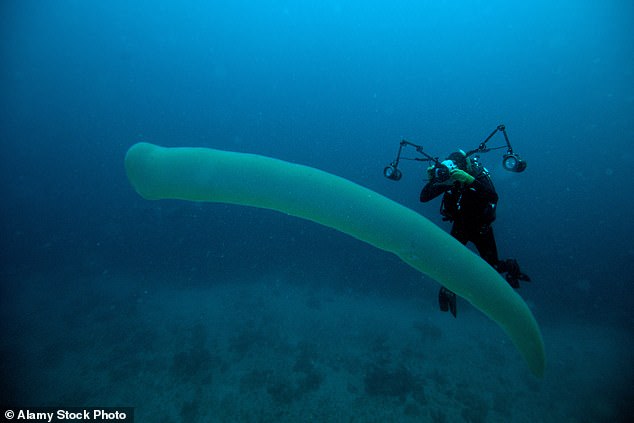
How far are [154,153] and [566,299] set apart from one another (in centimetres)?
1751

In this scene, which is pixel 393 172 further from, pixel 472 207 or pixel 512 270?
pixel 512 270

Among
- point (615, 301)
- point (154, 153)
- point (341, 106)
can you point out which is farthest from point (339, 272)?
point (341, 106)

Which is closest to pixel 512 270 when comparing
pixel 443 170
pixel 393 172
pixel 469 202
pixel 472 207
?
pixel 472 207

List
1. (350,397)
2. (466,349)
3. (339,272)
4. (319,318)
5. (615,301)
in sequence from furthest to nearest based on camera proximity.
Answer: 1. (339,272)
2. (615,301)
3. (319,318)
4. (466,349)
5. (350,397)

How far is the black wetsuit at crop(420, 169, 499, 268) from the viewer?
14.4 feet

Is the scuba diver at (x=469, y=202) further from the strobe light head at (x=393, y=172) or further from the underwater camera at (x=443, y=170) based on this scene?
the strobe light head at (x=393, y=172)

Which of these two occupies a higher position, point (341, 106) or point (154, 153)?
point (341, 106)

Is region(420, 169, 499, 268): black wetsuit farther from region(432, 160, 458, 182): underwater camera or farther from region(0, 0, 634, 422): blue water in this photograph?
region(0, 0, 634, 422): blue water

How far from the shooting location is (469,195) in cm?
470

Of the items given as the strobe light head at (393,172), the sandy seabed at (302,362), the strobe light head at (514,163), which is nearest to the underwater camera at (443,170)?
the strobe light head at (514,163)

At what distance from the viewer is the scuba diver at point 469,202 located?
424 cm

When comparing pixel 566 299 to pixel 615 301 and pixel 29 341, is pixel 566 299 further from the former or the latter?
pixel 29 341

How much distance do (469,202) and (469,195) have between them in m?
0.14

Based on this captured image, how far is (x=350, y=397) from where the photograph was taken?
753 centimetres
